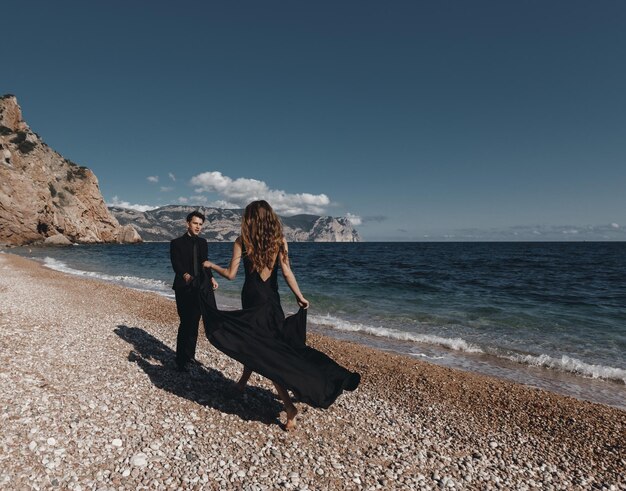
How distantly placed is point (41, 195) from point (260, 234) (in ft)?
311

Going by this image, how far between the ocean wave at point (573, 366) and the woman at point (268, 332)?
29.0ft

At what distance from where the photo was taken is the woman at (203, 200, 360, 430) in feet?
18.4

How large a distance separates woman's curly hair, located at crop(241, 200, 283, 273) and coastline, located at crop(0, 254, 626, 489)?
2809 mm

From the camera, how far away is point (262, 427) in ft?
19.5

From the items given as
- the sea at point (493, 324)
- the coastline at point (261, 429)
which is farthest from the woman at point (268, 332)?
the sea at point (493, 324)

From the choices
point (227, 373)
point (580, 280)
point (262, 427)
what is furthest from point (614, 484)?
point (580, 280)

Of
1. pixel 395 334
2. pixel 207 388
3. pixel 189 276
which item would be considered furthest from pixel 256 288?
pixel 395 334

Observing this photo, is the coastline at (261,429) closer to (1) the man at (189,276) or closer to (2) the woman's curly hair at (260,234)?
(1) the man at (189,276)

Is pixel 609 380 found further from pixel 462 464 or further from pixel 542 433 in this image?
pixel 462 464

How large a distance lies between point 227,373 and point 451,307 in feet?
51.3

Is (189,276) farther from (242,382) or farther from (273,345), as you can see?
(273,345)

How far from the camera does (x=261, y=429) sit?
5879mm

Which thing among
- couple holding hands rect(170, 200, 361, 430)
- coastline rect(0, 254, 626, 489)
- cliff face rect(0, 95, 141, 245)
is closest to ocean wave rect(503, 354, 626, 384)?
coastline rect(0, 254, 626, 489)

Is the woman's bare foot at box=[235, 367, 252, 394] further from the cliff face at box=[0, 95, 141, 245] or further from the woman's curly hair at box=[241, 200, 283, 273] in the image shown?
the cliff face at box=[0, 95, 141, 245]
